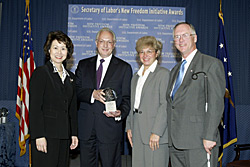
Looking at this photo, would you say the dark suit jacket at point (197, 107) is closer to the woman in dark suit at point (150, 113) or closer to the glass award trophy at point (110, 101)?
the woman in dark suit at point (150, 113)

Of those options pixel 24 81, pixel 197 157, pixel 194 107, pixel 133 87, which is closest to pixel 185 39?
pixel 194 107

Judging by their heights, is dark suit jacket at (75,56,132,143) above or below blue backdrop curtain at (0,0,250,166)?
below

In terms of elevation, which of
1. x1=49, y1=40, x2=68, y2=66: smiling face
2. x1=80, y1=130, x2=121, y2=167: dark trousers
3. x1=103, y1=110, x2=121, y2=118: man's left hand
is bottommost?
x1=80, y1=130, x2=121, y2=167: dark trousers

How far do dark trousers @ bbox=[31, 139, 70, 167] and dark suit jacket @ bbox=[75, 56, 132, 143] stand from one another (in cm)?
37

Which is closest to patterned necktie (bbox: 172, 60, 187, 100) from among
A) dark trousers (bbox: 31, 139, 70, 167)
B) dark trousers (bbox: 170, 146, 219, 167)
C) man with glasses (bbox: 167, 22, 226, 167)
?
man with glasses (bbox: 167, 22, 226, 167)

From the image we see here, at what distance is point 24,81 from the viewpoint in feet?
15.0

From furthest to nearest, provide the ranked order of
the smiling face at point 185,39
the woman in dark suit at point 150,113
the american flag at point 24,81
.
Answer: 1. the american flag at point 24,81
2. the woman in dark suit at point 150,113
3. the smiling face at point 185,39

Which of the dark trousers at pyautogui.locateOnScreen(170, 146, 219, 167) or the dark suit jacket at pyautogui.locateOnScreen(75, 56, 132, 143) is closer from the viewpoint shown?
the dark trousers at pyautogui.locateOnScreen(170, 146, 219, 167)

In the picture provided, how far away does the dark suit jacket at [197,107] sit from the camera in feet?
6.77

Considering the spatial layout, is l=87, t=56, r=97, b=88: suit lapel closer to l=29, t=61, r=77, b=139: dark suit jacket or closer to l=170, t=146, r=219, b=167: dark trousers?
l=29, t=61, r=77, b=139: dark suit jacket

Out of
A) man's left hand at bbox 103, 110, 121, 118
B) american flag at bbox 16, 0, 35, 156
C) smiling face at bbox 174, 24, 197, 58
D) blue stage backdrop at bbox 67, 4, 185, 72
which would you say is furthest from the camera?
blue stage backdrop at bbox 67, 4, 185, 72

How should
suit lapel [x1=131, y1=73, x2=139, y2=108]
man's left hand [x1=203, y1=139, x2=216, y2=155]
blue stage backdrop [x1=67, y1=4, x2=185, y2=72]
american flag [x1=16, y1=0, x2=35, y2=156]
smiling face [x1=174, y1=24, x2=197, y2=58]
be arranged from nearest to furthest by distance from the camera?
man's left hand [x1=203, y1=139, x2=216, y2=155]
smiling face [x1=174, y1=24, x2=197, y2=58]
suit lapel [x1=131, y1=73, x2=139, y2=108]
american flag [x1=16, y1=0, x2=35, y2=156]
blue stage backdrop [x1=67, y1=4, x2=185, y2=72]

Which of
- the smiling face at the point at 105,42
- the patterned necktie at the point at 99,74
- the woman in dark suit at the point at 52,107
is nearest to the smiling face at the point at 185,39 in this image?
the smiling face at the point at 105,42

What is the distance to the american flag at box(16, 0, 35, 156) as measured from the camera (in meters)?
4.49
